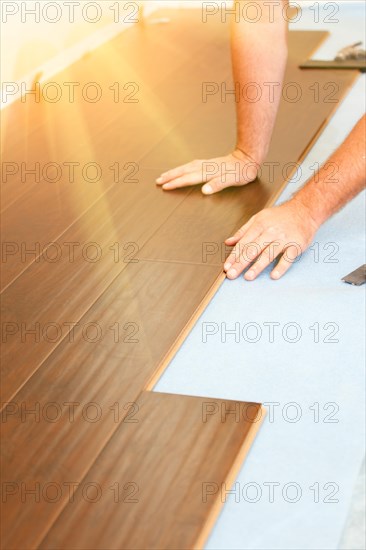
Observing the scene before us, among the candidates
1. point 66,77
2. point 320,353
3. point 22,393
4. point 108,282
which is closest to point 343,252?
point 320,353

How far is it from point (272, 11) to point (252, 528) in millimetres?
1855

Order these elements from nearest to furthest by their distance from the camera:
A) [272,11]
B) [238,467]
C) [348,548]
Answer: [348,548] → [238,467] → [272,11]

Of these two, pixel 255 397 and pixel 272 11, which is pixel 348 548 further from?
pixel 272 11

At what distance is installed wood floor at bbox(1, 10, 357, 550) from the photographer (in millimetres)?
1664

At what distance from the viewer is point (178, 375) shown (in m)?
2.04

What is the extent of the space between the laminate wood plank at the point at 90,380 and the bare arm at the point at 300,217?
0.12 metres

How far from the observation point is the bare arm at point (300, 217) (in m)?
2.38

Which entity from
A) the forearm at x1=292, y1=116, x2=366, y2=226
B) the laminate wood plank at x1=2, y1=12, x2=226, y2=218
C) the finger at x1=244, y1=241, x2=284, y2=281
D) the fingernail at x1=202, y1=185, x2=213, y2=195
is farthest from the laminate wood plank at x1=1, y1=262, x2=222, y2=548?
the laminate wood plank at x1=2, y1=12, x2=226, y2=218

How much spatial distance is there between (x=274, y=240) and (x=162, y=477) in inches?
36.7

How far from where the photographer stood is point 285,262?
242cm

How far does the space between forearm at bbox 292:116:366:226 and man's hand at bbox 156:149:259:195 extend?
496 millimetres

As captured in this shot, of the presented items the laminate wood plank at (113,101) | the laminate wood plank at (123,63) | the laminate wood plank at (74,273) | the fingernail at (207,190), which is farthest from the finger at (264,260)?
the laminate wood plank at (123,63)

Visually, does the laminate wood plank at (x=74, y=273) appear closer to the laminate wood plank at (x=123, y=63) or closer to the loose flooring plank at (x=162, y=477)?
the loose flooring plank at (x=162, y=477)

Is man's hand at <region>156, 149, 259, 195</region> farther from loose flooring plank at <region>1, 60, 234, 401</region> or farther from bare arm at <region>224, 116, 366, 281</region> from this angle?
bare arm at <region>224, 116, 366, 281</region>
